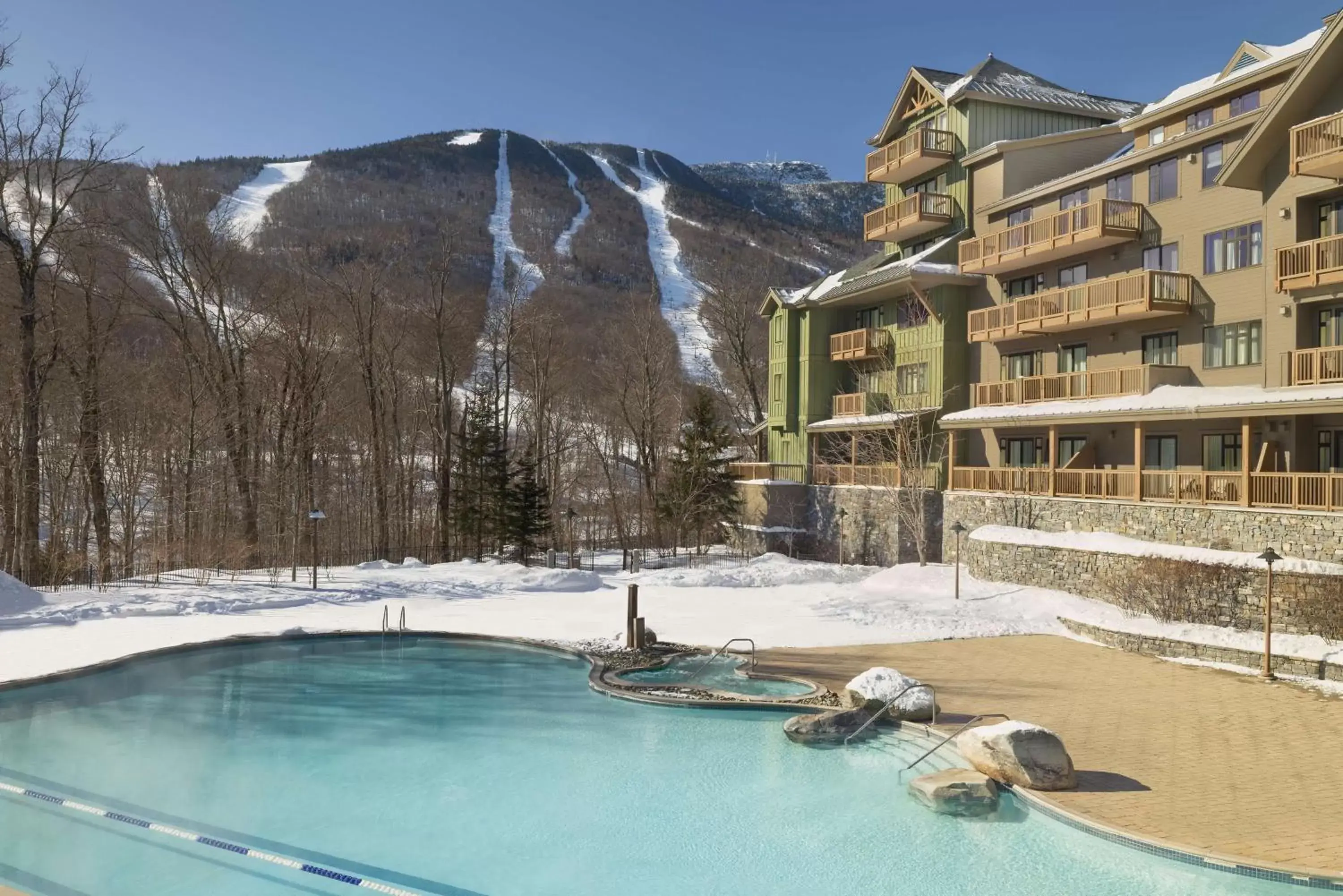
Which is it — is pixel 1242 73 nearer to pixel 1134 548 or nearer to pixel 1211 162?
pixel 1211 162

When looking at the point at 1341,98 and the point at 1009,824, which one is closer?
the point at 1009,824

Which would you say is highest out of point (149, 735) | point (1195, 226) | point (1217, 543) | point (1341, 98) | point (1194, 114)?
point (1194, 114)

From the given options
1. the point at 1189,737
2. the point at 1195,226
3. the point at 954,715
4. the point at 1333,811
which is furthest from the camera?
the point at 1195,226

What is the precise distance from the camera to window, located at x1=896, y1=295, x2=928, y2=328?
31750 millimetres

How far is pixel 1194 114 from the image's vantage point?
2425 cm

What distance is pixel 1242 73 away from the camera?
74.8 feet

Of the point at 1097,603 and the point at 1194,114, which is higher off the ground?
the point at 1194,114

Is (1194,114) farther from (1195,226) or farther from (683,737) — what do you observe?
(683,737)

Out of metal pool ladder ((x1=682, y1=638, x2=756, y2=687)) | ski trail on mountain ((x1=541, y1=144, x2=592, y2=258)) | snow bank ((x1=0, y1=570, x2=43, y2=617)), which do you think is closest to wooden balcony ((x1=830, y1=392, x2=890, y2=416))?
metal pool ladder ((x1=682, y1=638, x2=756, y2=687))

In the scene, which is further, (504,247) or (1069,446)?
(504,247)

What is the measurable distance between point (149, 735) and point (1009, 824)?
11329 mm

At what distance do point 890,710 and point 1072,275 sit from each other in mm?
19328

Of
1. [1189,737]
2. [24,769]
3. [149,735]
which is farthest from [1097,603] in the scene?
[24,769]

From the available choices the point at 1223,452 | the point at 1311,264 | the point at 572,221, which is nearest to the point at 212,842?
the point at 1311,264
